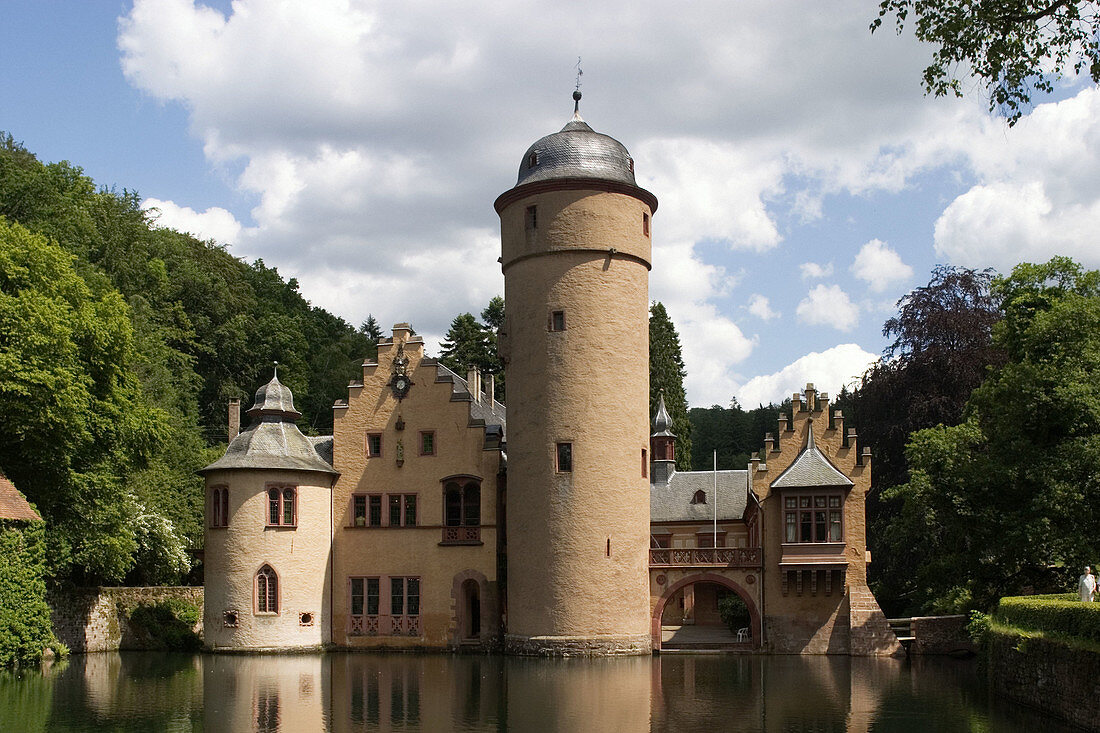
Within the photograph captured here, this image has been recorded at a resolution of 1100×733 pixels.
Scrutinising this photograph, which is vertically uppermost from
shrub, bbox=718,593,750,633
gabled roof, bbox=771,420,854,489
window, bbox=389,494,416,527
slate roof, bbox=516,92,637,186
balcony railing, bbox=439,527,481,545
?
slate roof, bbox=516,92,637,186

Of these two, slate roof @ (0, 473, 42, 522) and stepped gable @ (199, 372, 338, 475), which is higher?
stepped gable @ (199, 372, 338, 475)

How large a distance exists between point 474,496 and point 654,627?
22.1 feet

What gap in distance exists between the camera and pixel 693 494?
44.7 metres

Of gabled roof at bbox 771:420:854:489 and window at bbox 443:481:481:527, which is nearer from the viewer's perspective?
gabled roof at bbox 771:420:854:489

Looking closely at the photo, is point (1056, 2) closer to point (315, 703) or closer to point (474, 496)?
point (315, 703)

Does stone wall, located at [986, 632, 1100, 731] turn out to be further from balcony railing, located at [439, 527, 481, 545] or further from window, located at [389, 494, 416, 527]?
window, located at [389, 494, 416, 527]

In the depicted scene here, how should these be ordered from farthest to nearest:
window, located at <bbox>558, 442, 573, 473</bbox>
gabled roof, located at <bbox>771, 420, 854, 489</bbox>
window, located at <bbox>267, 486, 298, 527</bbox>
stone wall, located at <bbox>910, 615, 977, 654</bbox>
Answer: window, located at <bbox>267, 486, 298, 527</bbox>
gabled roof, located at <bbox>771, 420, 854, 489</bbox>
stone wall, located at <bbox>910, 615, 977, 654</bbox>
window, located at <bbox>558, 442, 573, 473</bbox>

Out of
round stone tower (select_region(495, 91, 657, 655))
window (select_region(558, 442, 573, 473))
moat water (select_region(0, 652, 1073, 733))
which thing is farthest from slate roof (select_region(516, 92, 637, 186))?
moat water (select_region(0, 652, 1073, 733))

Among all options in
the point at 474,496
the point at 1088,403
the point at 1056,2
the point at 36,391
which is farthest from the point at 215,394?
the point at 1056,2

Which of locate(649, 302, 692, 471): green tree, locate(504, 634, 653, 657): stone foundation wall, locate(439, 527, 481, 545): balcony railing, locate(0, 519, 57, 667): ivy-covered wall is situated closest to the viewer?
locate(0, 519, 57, 667): ivy-covered wall

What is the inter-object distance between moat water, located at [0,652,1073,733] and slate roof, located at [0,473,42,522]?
3573 mm

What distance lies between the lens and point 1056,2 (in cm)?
1275

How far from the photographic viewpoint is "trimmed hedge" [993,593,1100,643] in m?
17.6

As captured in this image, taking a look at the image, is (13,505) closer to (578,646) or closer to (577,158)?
(578,646)
